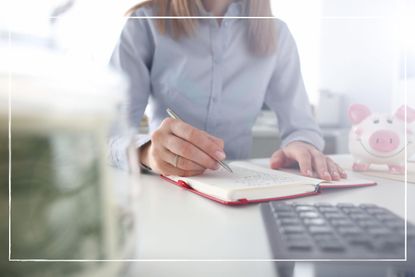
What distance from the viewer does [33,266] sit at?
0.26 m

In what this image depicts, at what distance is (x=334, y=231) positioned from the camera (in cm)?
36

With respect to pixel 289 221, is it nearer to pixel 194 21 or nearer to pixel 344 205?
pixel 344 205

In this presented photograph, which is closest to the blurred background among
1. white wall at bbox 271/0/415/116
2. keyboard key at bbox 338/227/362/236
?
white wall at bbox 271/0/415/116

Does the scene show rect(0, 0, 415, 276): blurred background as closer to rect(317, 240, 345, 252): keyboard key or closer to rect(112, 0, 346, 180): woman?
rect(112, 0, 346, 180): woman

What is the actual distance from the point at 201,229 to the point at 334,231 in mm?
120

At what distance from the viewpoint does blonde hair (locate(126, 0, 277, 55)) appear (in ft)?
1.34

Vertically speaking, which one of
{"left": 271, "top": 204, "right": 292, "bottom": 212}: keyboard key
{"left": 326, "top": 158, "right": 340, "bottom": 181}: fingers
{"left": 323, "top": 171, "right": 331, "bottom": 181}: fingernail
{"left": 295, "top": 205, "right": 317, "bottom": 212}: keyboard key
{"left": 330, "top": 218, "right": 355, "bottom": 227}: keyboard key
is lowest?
{"left": 330, "top": 218, "right": 355, "bottom": 227}: keyboard key

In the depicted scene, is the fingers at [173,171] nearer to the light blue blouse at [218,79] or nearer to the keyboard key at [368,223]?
the light blue blouse at [218,79]

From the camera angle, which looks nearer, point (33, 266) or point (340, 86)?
point (33, 266)

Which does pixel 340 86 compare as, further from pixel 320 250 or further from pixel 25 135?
pixel 25 135

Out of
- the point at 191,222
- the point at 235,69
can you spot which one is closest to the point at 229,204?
the point at 191,222

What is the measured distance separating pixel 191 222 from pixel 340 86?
219mm

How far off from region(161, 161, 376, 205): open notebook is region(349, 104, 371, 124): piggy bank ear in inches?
2.6

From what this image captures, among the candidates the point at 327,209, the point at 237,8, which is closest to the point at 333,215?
the point at 327,209
